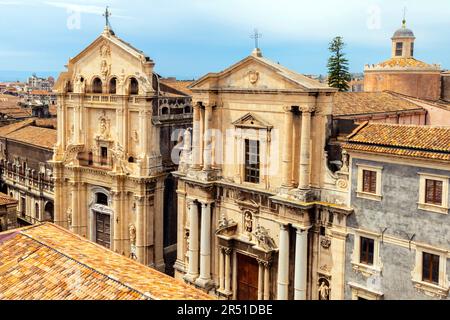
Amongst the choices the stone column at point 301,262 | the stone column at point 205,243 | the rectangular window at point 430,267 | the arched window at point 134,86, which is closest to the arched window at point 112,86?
the arched window at point 134,86

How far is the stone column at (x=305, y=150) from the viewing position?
1025 inches

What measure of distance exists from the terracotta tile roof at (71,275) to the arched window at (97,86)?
671 inches

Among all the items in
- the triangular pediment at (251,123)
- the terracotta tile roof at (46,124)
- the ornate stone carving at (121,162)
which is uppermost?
the triangular pediment at (251,123)

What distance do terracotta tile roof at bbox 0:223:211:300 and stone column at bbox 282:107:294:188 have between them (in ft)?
27.3

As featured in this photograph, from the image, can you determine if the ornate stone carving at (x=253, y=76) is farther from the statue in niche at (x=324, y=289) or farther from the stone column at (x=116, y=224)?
the stone column at (x=116, y=224)

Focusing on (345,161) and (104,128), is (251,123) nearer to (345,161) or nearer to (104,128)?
(345,161)

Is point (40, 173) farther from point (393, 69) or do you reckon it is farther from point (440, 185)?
point (440, 185)

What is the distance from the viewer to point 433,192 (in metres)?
21.8

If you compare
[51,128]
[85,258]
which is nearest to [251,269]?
[85,258]

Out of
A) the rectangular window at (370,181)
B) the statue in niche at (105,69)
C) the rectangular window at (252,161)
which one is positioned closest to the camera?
the rectangular window at (370,181)

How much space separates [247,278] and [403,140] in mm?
12229

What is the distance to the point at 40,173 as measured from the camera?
47781 mm

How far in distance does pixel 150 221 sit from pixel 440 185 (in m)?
20.8

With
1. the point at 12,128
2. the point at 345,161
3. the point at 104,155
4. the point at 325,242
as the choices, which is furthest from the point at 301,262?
the point at 12,128
